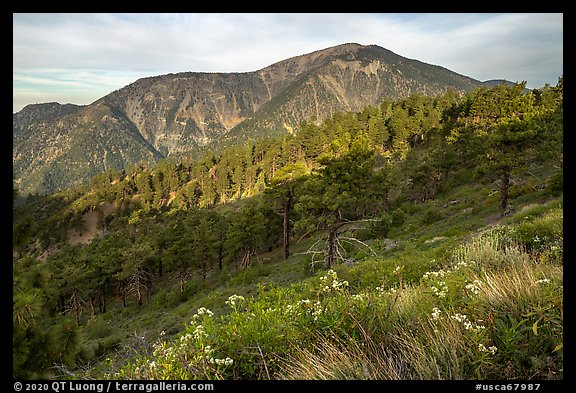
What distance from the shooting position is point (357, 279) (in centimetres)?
978

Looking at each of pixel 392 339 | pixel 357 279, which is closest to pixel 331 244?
pixel 357 279


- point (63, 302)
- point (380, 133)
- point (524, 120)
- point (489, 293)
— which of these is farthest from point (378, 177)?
point (380, 133)

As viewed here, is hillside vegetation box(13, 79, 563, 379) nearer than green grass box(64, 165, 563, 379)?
No

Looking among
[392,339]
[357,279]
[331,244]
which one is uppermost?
[392,339]

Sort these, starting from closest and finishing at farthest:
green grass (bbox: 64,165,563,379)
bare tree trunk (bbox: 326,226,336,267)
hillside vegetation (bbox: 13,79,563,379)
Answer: green grass (bbox: 64,165,563,379) → hillside vegetation (bbox: 13,79,563,379) → bare tree trunk (bbox: 326,226,336,267)

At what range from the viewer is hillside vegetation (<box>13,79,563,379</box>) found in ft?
9.98

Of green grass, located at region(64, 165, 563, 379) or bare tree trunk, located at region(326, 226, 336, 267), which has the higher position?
green grass, located at region(64, 165, 563, 379)

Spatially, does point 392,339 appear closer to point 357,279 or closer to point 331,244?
point 357,279

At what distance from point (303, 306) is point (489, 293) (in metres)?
2.27

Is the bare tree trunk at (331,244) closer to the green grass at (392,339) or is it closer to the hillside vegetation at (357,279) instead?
the hillside vegetation at (357,279)

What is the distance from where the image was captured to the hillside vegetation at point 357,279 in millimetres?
3043

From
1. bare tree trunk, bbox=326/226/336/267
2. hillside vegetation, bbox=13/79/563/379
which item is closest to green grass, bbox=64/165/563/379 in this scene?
hillside vegetation, bbox=13/79/563/379

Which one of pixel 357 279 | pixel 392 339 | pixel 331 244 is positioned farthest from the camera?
pixel 331 244

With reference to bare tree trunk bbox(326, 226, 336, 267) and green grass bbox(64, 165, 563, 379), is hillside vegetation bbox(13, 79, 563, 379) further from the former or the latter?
bare tree trunk bbox(326, 226, 336, 267)
